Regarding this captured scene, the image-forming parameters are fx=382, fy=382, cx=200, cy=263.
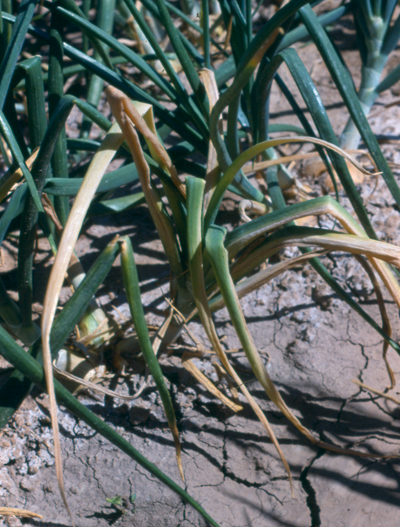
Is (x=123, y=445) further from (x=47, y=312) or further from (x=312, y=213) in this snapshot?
(x=312, y=213)

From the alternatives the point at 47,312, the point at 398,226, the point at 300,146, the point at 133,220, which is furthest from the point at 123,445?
the point at 300,146

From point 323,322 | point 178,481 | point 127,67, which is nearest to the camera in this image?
point 178,481

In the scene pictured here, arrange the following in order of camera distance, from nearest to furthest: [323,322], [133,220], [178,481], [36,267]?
[178,481]
[323,322]
[36,267]
[133,220]

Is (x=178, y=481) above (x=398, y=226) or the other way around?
the other way around

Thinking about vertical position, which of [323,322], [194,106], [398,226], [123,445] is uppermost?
[398,226]

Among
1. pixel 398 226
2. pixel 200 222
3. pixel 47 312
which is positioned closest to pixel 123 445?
pixel 47 312

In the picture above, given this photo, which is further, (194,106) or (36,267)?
(36,267)

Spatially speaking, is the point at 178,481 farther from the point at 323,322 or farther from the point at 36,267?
the point at 36,267
